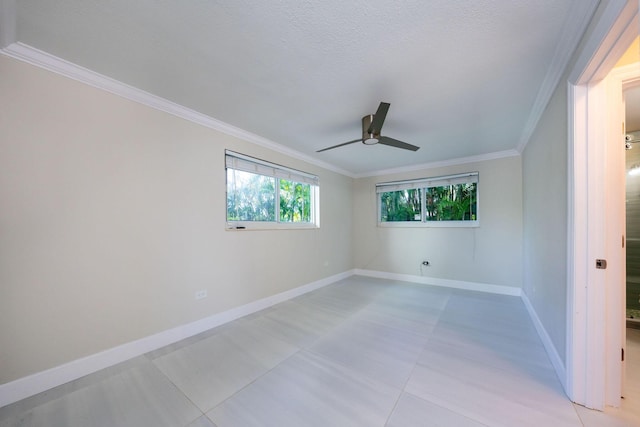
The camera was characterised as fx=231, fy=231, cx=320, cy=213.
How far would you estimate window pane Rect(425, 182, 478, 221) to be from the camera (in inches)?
161

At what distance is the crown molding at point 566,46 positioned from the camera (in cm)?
125

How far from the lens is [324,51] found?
5.19 feet

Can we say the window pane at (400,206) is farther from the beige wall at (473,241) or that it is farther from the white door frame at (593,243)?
the white door frame at (593,243)

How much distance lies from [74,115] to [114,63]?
1.69 ft

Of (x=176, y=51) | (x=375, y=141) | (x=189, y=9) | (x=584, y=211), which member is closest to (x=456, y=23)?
(x=375, y=141)

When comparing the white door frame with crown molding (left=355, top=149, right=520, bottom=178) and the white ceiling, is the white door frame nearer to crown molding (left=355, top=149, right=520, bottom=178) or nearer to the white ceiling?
the white ceiling

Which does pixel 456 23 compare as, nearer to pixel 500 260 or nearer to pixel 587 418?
pixel 587 418

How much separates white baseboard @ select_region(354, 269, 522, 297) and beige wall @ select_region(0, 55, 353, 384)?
3067mm

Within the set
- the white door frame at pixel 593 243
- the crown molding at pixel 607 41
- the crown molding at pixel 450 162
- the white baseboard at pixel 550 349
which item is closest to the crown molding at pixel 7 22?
the crown molding at pixel 607 41

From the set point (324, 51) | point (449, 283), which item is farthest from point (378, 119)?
point (449, 283)

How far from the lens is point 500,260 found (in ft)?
12.4

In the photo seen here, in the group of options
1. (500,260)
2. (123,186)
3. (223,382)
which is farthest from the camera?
(500,260)

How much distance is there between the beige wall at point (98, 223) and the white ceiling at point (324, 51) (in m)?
0.35

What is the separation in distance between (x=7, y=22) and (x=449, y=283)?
5515 mm
